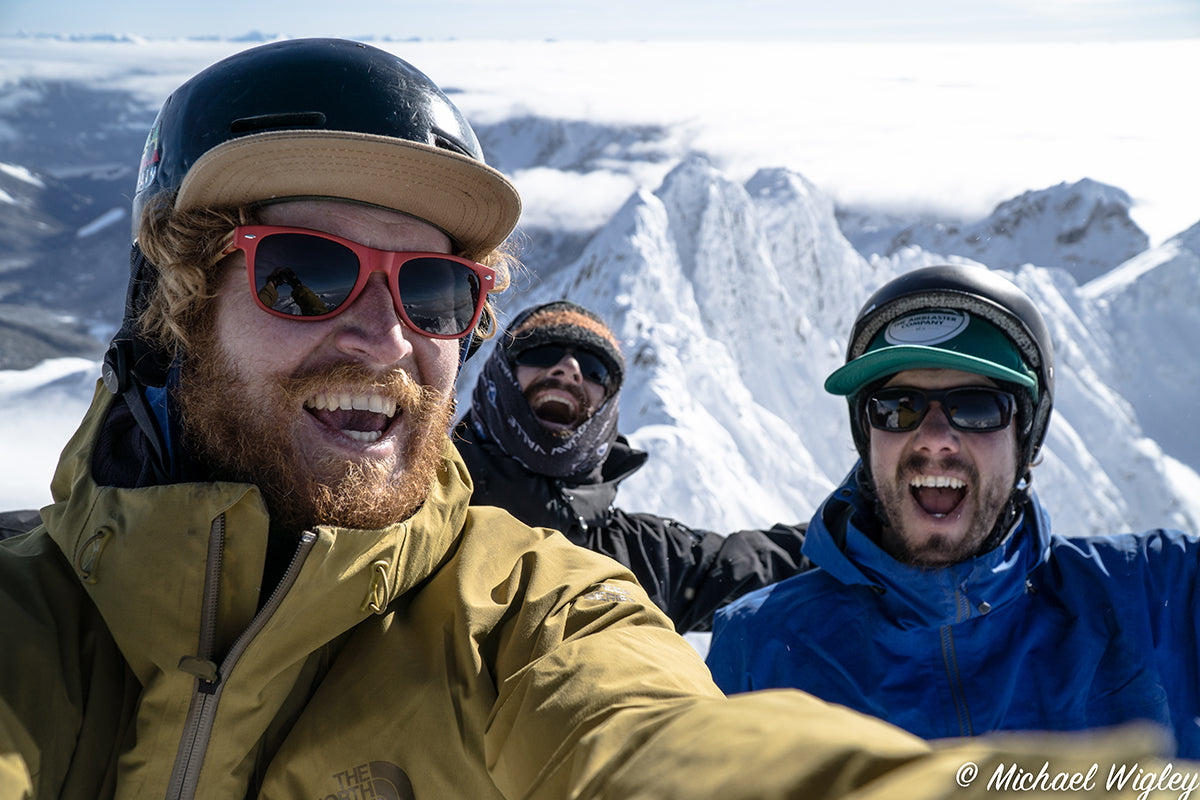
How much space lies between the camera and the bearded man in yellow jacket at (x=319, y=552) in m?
1.26

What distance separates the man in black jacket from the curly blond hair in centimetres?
187

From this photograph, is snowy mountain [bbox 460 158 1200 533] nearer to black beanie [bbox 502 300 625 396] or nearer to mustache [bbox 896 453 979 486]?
black beanie [bbox 502 300 625 396]

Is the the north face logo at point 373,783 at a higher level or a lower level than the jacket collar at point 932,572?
lower

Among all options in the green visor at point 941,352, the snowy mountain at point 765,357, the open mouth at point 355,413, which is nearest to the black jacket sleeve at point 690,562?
the green visor at point 941,352

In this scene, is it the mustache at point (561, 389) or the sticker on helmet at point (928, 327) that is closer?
the sticker on helmet at point (928, 327)

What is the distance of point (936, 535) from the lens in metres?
2.62

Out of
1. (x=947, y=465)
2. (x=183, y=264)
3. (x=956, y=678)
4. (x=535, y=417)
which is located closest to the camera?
(x=183, y=264)

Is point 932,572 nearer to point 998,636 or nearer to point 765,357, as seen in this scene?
point 998,636

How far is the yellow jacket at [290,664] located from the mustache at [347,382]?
283 mm

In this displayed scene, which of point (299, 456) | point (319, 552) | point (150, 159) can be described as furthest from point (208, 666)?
point (150, 159)

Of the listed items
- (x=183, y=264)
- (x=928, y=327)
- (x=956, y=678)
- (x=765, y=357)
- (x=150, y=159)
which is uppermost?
(x=150, y=159)

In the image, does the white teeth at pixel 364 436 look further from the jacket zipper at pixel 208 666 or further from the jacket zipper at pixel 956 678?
the jacket zipper at pixel 956 678

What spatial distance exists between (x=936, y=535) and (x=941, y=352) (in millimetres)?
600

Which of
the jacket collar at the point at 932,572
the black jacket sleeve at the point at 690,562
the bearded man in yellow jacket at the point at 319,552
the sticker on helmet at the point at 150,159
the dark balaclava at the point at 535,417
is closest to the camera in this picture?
the bearded man in yellow jacket at the point at 319,552
